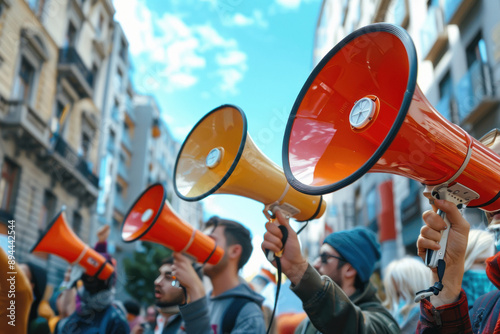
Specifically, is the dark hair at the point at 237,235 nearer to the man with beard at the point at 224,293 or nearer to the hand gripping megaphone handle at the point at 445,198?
the man with beard at the point at 224,293

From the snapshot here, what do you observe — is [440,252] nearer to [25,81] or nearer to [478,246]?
[478,246]

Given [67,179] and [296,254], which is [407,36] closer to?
[296,254]

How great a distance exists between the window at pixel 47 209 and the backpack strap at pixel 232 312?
1264cm

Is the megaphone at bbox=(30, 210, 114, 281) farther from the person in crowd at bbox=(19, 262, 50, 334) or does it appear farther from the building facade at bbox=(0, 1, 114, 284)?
the building facade at bbox=(0, 1, 114, 284)

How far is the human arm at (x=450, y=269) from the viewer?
1.32m

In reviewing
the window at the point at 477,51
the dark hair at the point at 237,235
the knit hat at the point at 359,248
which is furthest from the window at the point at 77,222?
the knit hat at the point at 359,248

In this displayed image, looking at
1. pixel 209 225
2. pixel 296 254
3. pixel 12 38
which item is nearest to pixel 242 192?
pixel 296 254

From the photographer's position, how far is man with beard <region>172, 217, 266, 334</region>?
2.34m

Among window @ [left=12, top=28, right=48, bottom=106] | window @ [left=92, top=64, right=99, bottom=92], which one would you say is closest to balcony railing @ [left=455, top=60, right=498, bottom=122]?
window @ [left=12, top=28, right=48, bottom=106]

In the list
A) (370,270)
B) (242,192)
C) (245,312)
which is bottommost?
(245,312)

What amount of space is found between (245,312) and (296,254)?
1019 mm

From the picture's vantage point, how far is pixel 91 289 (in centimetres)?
338

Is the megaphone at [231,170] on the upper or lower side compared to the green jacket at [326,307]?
upper

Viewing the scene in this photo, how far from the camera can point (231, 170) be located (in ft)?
6.39
